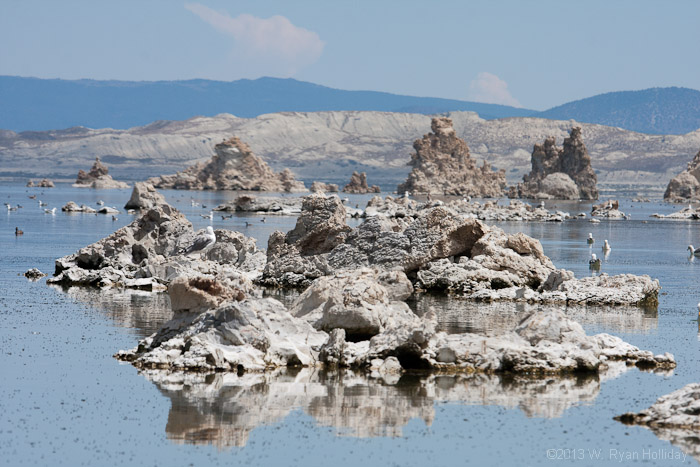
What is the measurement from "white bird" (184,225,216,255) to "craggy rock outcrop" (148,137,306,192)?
10700 cm

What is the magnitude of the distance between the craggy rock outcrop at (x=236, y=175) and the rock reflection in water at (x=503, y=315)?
114 meters

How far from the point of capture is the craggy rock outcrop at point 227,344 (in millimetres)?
15469

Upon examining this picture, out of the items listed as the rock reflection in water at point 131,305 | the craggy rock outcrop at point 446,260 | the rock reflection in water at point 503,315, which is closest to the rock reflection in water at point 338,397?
the rock reflection in water at point 503,315

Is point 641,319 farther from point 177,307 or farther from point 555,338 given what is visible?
point 177,307

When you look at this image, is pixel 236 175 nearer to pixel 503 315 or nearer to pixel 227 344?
pixel 503 315

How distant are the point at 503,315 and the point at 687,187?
10537cm

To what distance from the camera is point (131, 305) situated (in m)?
22.2

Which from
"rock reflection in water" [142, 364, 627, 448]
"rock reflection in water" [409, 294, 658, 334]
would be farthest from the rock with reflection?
"rock reflection in water" [409, 294, 658, 334]

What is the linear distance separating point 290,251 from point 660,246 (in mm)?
24422

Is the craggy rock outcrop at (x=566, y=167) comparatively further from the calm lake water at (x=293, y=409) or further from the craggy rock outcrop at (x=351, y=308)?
the craggy rock outcrop at (x=351, y=308)

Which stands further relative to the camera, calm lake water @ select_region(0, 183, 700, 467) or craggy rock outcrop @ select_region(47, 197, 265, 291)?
craggy rock outcrop @ select_region(47, 197, 265, 291)

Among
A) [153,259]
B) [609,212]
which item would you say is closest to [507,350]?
[153,259]

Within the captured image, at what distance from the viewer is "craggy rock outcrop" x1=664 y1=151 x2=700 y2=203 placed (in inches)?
4705

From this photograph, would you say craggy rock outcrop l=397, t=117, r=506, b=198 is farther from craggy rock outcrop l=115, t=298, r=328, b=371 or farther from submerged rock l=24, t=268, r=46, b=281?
craggy rock outcrop l=115, t=298, r=328, b=371
